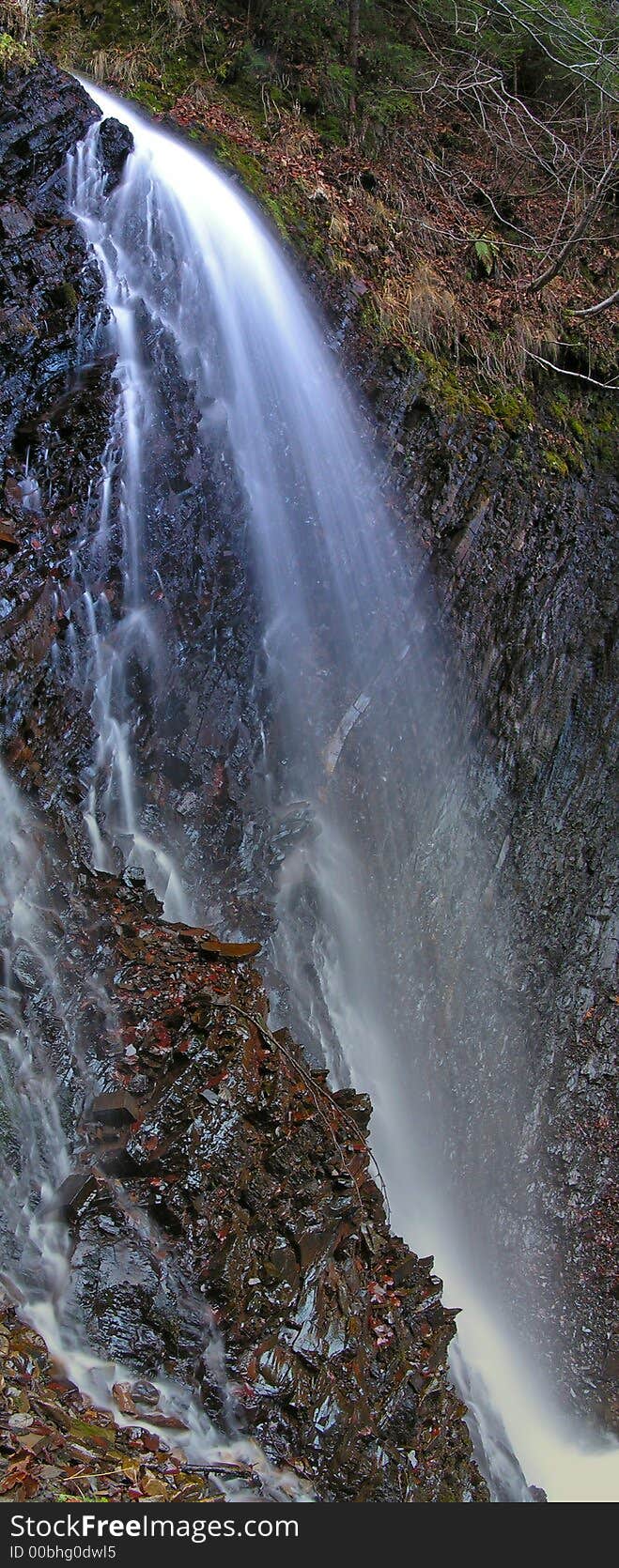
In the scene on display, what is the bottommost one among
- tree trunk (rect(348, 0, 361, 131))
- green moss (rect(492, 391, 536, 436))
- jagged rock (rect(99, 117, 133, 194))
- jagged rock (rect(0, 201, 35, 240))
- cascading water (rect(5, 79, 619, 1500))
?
cascading water (rect(5, 79, 619, 1500))

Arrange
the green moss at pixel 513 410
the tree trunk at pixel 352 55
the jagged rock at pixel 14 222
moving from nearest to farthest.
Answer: the jagged rock at pixel 14 222 → the green moss at pixel 513 410 → the tree trunk at pixel 352 55

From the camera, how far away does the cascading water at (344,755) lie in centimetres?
743

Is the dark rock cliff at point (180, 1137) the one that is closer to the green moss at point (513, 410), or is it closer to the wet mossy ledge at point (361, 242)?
the wet mossy ledge at point (361, 242)

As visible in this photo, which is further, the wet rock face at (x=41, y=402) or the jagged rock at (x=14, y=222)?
the jagged rock at (x=14, y=222)

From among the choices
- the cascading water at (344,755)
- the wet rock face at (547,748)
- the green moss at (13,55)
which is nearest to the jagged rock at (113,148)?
the cascading water at (344,755)

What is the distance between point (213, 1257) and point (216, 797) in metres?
3.44

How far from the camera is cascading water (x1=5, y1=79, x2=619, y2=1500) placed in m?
7.43

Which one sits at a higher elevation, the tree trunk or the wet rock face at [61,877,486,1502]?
the tree trunk

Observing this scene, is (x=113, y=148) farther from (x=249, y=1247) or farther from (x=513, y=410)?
(x=249, y=1247)

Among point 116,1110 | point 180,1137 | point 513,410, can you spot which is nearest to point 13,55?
point 513,410

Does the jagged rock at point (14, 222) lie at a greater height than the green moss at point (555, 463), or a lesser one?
greater

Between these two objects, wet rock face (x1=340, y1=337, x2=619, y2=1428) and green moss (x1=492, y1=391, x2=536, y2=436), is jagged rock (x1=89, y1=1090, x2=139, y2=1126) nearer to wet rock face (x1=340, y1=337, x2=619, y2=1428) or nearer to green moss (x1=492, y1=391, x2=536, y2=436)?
wet rock face (x1=340, y1=337, x2=619, y2=1428)

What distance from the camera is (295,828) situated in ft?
26.0

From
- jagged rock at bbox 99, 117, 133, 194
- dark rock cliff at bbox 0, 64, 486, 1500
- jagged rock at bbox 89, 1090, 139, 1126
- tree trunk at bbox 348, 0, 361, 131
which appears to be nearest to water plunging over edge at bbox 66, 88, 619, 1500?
jagged rock at bbox 99, 117, 133, 194
